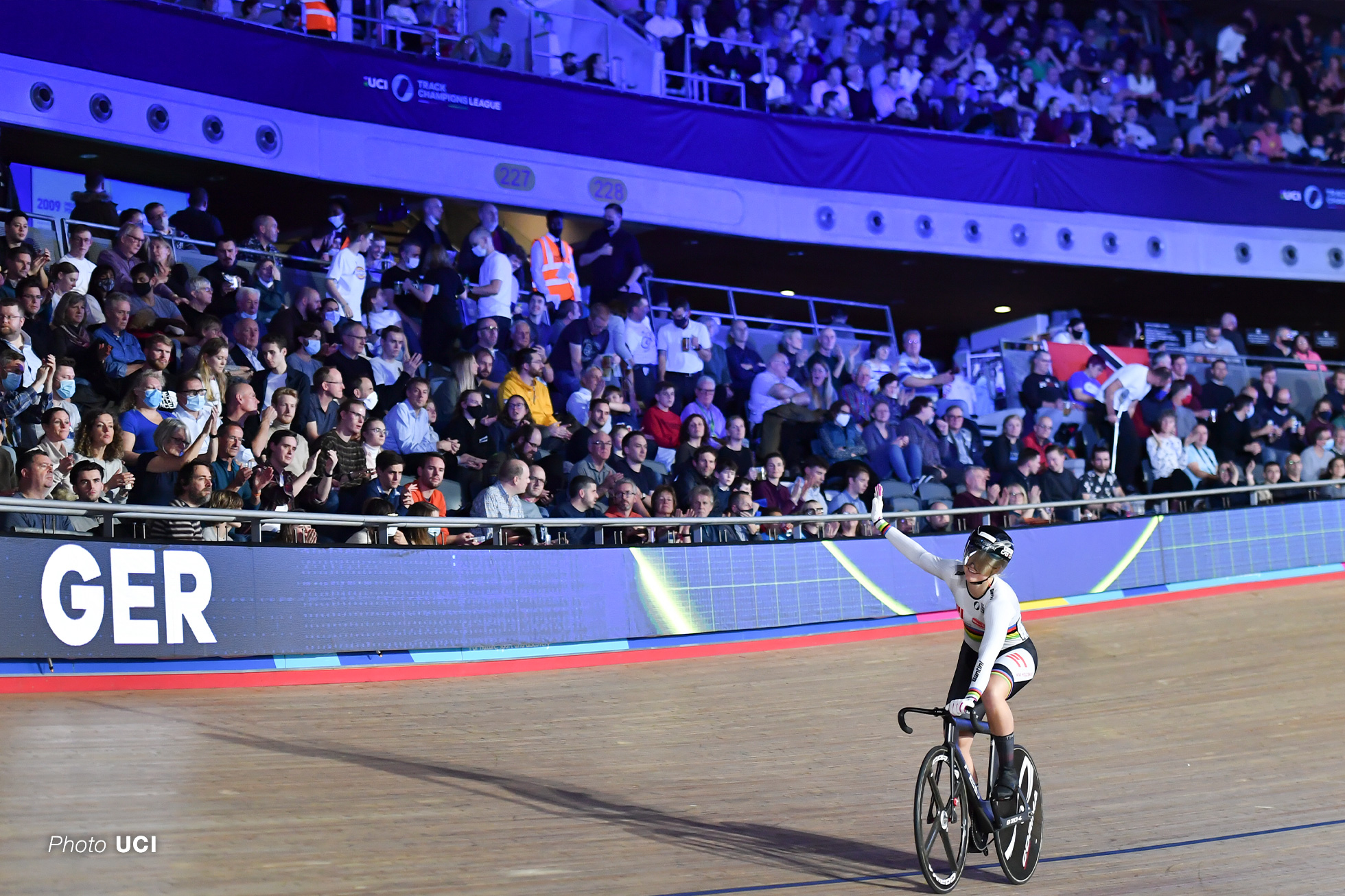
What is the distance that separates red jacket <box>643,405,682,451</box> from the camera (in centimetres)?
1194

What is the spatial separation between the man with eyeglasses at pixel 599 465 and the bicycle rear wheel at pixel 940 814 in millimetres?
5317

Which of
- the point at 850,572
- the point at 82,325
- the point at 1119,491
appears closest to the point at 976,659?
the point at 850,572

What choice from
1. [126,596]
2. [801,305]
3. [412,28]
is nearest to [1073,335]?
[801,305]

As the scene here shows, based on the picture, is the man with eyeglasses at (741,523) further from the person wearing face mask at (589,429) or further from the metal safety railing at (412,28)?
the metal safety railing at (412,28)

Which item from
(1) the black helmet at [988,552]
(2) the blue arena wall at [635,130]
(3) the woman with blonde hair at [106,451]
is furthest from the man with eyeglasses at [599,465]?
(2) the blue arena wall at [635,130]

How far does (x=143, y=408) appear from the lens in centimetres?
855

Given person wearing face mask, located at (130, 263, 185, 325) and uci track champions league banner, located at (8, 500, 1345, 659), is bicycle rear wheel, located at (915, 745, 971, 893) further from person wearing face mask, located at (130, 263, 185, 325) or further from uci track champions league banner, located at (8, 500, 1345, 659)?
person wearing face mask, located at (130, 263, 185, 325)

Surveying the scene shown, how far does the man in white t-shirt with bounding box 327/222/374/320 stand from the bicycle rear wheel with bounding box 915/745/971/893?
23.2 ft

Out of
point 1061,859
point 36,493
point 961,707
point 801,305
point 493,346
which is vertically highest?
point 801,305

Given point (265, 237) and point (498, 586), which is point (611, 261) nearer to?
point (265, 237)

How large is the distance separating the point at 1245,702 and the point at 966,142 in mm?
11027

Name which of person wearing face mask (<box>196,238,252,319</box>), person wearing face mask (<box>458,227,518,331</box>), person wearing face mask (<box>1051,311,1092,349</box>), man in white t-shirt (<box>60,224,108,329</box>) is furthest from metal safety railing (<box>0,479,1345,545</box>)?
person wearing face mask (<box>1051,311,1092,349</box>)

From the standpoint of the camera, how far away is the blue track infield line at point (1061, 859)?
509cm

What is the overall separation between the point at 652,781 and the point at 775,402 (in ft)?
22.2
